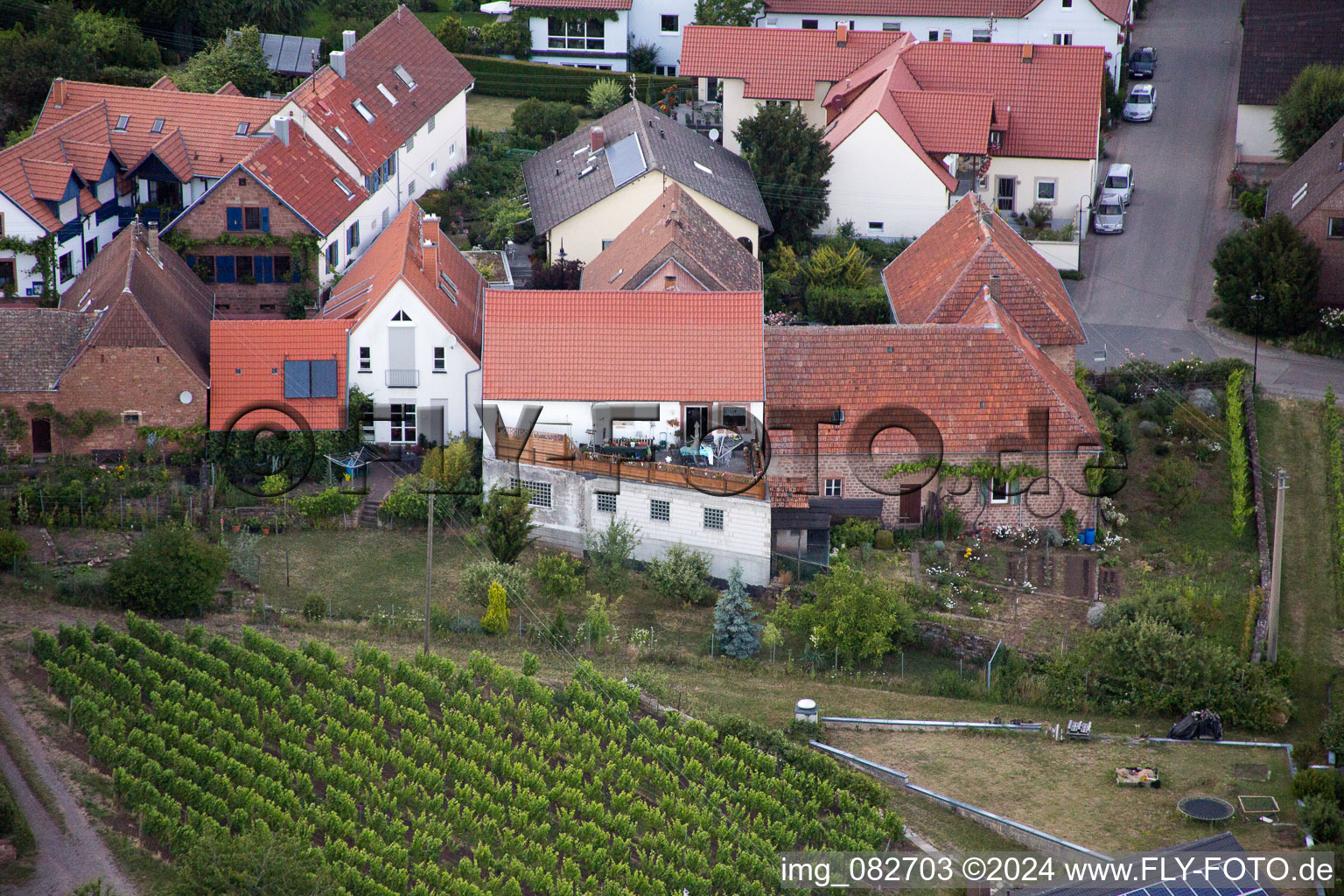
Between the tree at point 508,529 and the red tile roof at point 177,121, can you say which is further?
the red tile roof at point 177,121

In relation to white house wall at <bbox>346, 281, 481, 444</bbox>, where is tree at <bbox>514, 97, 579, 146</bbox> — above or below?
above

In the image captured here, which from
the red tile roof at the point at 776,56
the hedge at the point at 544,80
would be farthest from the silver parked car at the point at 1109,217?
the hedge at the point at 544,80

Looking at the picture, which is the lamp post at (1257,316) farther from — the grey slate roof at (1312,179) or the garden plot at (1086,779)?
the garden plot at (1086,779)

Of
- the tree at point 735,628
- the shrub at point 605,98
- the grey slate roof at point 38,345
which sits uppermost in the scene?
the shrub at point 605,98

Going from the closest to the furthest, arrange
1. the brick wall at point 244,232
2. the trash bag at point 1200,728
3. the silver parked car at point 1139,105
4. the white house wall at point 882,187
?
1. the trash bag at point 1200,728
2. the brick wall at point 244,232
3. the white house wall at point 882,187
4. the silver parked car at point 1139,105

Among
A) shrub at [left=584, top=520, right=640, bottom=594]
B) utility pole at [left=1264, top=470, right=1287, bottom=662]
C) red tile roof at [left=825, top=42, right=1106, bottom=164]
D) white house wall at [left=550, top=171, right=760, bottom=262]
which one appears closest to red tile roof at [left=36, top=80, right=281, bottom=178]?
white house wall at [left=550, top=171, right=760, bottom=262]

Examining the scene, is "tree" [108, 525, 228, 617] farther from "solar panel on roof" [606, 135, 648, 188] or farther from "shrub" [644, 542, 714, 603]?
"solar panel on roof" [606, 135, 648, 188]
